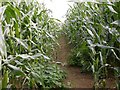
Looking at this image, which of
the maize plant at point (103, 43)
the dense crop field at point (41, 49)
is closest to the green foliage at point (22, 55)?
the dense crop field at point (41, 49)

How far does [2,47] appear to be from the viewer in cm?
101

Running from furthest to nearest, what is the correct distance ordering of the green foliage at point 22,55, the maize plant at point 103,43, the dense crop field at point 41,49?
the maize plant at point 103,43 < the dense crop field at point 41,49 < the green foliage at point 22,55

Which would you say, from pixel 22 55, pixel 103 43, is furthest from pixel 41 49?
pixel 22 55

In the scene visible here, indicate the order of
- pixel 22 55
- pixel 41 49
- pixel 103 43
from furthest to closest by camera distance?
pixel 41 49 → pixel 103 43 → pixel 22 55

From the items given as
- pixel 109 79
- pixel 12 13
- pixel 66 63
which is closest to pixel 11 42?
pixel 12 13

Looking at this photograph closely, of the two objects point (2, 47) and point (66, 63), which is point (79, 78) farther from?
point (2, 47)

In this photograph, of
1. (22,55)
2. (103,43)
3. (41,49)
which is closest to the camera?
(22,55)

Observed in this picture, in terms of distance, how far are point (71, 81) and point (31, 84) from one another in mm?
619

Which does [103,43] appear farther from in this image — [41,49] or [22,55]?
[22,55]

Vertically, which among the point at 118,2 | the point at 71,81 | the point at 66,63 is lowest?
the point at 71,81

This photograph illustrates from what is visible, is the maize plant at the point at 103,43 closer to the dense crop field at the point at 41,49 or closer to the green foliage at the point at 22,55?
the dense crop field at the point at 41,49

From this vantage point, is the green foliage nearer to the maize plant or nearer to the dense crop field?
the dense crop field

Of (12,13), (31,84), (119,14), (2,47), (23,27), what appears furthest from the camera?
(23,27)

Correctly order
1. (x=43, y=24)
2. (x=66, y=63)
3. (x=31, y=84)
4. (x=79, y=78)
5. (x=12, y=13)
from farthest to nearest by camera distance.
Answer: (x=66, y=63) < (x=43, y=24) < (x=79, y=78) < (x=31, y=84) < (x=12, y=13)
